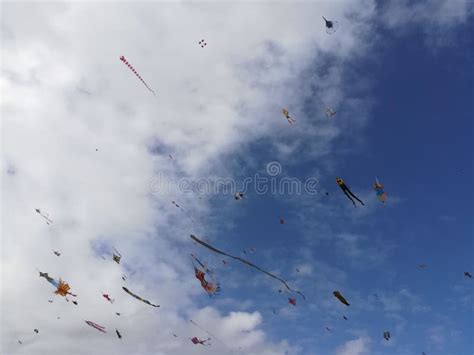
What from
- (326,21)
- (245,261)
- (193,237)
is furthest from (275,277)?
(326,21)

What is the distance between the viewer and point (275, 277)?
3512cm

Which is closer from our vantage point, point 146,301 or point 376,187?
point 146,301

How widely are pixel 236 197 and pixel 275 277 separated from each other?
1802 inches

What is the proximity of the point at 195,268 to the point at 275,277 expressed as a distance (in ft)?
118

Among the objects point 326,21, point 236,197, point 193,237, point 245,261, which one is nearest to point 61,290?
point 236,197

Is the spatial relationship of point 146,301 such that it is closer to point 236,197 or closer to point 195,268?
point 195,268

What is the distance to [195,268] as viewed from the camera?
6888 centimetres

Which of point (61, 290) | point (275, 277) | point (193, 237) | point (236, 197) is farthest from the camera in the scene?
point (236, 197)

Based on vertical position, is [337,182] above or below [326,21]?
below

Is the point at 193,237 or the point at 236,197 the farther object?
the point at 236,197

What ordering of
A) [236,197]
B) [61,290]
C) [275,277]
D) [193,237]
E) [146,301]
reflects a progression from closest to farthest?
[275,277] → [193,237] → [146,301] → [61,290] → [236,197]

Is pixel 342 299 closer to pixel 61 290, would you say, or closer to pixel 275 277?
pixel 275 277

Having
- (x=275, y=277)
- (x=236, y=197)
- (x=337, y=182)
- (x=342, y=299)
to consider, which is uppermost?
(x=236, y=197)

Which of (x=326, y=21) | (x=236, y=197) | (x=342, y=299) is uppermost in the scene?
(x=326, y=21)
